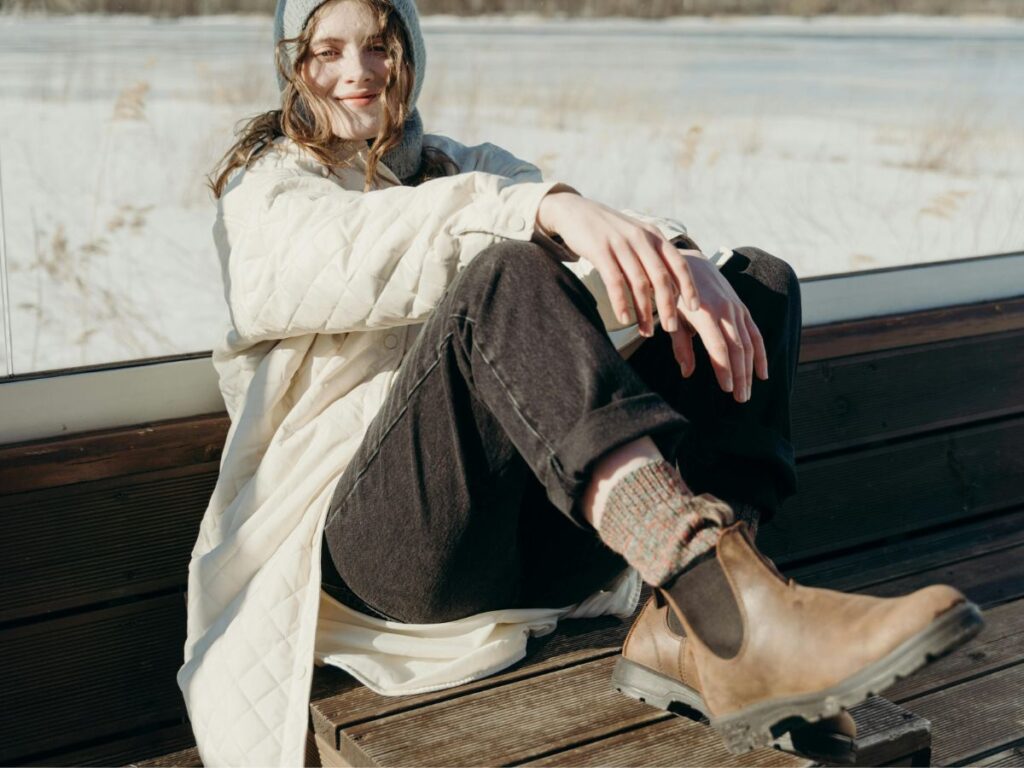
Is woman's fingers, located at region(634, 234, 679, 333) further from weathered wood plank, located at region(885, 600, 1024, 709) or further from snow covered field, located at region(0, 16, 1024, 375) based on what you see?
weathered wood plank, located at region(885, 600, 1024, 709)

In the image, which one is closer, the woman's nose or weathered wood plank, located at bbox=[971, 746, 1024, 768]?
the woman's nose

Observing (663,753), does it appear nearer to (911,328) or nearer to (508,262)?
(508,262)

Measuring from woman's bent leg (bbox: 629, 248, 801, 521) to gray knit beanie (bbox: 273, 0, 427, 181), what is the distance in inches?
19.8

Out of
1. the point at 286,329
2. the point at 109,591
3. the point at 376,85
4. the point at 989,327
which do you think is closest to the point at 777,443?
the point at 286,329

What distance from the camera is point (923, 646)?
1.32m

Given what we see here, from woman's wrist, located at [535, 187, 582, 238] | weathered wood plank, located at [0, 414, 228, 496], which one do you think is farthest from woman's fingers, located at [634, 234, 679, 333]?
weathered wood plank, located at [0, 414, 228, 496]

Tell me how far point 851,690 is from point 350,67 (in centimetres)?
116

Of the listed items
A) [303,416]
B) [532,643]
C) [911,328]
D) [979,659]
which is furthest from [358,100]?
[979,659]

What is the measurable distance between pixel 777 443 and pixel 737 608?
37 cm

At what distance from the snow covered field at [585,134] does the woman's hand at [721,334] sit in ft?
2.72

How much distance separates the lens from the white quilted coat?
167 centimetres

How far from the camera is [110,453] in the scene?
1.94 m

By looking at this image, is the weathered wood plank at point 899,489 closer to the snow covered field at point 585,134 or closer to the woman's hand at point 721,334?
the snow covered field at point 585,134

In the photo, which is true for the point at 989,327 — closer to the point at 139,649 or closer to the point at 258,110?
the point at 258,110
